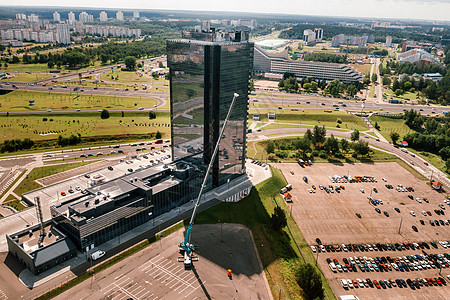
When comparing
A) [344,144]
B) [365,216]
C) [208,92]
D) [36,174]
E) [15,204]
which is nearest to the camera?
[15,204]

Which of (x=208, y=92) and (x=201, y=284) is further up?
(x=208, y=92)

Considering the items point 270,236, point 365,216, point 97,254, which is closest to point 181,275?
point 97,254

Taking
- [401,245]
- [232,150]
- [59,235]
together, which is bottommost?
[401,245]

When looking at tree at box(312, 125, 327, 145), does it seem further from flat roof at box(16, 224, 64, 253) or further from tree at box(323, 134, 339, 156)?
flat roof at box(16, 224, 64, 253)

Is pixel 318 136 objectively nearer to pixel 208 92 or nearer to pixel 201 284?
pixel 208 92

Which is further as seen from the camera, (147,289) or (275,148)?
(275,148)

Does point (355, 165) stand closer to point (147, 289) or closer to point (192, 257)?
point (192, 257)

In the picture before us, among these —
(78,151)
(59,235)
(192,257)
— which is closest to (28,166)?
(78,151)
